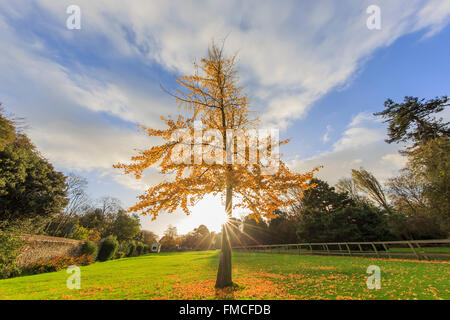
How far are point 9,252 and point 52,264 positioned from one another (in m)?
4.74

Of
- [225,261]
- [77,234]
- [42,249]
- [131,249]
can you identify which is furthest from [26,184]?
[131,249]

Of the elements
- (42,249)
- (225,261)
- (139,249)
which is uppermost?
(225,261)

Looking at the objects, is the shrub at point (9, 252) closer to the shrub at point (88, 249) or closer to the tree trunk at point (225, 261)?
the shrub at point (88, 249)

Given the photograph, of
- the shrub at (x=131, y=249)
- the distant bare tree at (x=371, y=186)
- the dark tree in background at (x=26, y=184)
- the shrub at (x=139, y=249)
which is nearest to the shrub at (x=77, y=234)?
the shrub at (x=131, y=249)

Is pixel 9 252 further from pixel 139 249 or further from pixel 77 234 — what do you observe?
pixel 139 249

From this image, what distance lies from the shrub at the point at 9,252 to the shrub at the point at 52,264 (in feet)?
4.79

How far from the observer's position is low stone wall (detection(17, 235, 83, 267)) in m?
14.2

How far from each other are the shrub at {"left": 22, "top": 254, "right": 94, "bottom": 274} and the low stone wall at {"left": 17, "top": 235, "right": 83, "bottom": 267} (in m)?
0.46

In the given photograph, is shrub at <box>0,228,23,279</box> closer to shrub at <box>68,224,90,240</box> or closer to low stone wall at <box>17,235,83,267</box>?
low stone wall at <box>17,235,83,267</box>

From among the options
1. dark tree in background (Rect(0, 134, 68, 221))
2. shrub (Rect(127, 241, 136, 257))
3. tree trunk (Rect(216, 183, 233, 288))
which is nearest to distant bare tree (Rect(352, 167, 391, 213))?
tree trunk (Rect(216, 183, 233, 288))

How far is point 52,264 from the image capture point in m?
16.0

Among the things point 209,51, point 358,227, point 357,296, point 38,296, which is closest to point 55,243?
point 38,296

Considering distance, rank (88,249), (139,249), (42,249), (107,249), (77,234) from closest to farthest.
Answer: (42,249) → (88,249) → (107,249) → (77,234) → (139,249)
